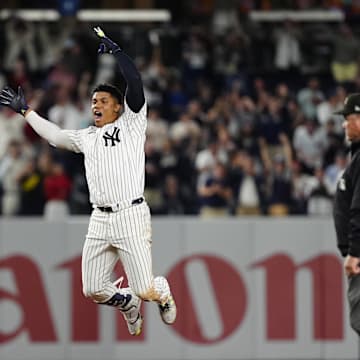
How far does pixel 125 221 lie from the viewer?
10.5 meters

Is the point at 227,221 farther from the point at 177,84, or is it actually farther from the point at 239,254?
the point at 177,84

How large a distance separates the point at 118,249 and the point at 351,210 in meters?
1.90

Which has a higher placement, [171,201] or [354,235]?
[171,201]

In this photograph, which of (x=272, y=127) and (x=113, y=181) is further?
(x=272, y=127)

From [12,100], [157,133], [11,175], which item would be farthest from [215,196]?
[12,100]

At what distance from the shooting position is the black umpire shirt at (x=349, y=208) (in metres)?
10.7

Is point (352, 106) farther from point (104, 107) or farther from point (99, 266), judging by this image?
point (99, 266)

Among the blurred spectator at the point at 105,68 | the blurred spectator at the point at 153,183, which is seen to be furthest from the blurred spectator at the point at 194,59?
the blurred spectator at the point at 153,183

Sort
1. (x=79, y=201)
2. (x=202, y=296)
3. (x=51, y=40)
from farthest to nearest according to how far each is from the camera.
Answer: (x=51, y=40), (x=79, y=201), (x=202, y=296)

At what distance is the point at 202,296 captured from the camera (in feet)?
56.0

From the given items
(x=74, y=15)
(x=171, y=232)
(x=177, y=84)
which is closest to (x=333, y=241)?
(x=171, y=232)

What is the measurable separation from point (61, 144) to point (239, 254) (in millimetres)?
6816

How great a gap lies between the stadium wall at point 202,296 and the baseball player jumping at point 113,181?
6.35 metres

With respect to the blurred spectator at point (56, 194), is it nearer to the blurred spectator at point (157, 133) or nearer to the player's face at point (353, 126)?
the blurred spectator at point (157, 133)
